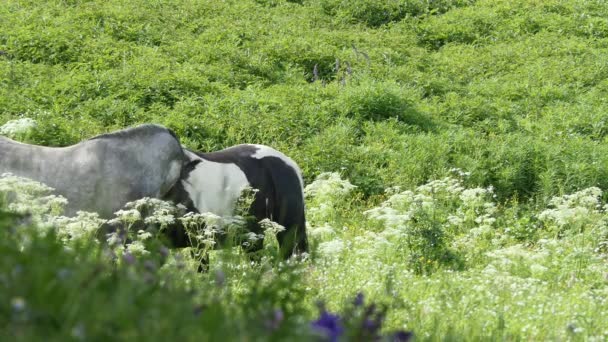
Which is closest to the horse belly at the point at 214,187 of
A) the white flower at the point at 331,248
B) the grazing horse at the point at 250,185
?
the grazing horse at the point at 250,185

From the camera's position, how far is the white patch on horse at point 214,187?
7793mm

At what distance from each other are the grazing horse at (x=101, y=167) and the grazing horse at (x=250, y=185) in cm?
29

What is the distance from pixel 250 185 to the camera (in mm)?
8094

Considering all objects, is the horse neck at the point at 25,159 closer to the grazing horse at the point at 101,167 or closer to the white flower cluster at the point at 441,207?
the grazing horse at the point at 101,167

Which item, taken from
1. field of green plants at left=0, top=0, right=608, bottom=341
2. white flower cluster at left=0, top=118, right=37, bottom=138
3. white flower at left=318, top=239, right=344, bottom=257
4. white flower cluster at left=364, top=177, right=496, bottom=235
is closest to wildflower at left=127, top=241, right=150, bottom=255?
field of green plants at left=0, top=0, right=608, bottom=341

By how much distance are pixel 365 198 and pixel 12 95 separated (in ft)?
18.1

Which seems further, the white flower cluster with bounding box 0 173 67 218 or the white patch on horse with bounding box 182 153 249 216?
the white patch on horse with bounding box 182 153 249 216

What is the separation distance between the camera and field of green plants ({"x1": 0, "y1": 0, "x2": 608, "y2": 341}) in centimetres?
257

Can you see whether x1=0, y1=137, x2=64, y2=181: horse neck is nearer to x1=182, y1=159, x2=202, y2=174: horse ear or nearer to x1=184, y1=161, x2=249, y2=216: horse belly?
x1=182, y1=159, x2=202, y2=174: horse ear

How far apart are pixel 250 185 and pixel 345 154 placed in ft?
14.6

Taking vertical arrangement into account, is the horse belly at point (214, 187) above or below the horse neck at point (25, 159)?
below

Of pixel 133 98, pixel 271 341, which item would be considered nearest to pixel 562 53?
pixel 133 98

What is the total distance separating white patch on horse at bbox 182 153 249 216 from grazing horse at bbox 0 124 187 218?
0.90 feet

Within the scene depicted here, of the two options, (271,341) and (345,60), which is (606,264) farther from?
(345,60)
